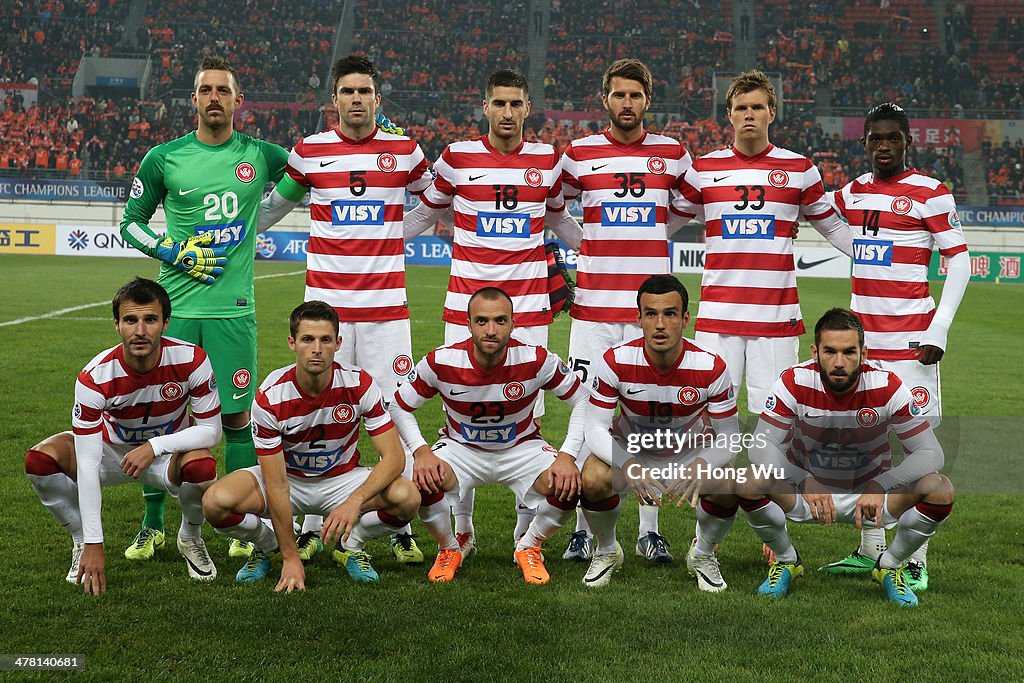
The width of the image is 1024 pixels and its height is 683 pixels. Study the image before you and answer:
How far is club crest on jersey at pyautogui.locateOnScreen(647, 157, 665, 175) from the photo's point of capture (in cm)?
481

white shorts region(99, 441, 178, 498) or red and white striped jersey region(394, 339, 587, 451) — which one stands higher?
red and white striped jersey region(394, 339, 587, 451)

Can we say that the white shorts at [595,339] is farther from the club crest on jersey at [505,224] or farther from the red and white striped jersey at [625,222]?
the club crest on jersey at [505,224]

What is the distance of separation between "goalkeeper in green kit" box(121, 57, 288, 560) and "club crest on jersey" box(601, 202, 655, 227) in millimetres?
1673

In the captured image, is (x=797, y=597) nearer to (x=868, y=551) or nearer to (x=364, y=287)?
(x=868, y=551)

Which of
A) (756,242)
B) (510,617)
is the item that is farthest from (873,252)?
(510,617)

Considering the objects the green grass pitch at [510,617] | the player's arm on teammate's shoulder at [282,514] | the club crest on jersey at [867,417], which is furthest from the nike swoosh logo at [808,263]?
the player's arm on teammate's shoulder at [282,514]

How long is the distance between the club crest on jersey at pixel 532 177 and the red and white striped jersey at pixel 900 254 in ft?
4.94

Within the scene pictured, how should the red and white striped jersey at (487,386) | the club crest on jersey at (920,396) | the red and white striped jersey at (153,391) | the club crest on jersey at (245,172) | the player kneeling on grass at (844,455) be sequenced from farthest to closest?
1. the club crest on jersey at (245,172)
2. the club crest on jersey at (920,396)
3. the red and white striped jersey at (487,386)
4. the red and white striped jersey at (153,391)
5. the player kneeling on grass at (844,455)

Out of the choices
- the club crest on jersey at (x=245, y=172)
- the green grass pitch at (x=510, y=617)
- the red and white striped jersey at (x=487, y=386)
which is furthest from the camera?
the club crest on jersey at (x=245, y=172)

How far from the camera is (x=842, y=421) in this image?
400cm

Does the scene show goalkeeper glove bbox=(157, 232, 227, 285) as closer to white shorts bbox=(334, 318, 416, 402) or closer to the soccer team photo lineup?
the soccer team photo lineup

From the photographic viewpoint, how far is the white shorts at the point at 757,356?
4.65 m

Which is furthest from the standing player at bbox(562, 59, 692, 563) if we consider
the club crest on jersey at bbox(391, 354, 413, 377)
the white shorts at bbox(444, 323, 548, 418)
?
the club crest on jersey at bbox(391, 354, 413, 377)

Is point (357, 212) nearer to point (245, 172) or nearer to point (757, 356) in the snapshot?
point (245, 172)
